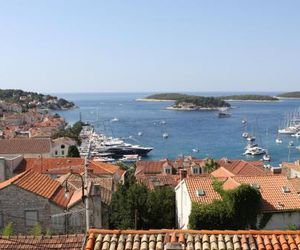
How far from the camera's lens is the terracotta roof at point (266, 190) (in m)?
20.7

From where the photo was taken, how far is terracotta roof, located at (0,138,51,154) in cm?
6043

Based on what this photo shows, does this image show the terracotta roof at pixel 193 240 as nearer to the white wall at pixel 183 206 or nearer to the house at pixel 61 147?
the white wall at pixel 183 206

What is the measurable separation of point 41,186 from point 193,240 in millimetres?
13037

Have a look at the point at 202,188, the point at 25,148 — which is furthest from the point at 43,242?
the point at 25,148

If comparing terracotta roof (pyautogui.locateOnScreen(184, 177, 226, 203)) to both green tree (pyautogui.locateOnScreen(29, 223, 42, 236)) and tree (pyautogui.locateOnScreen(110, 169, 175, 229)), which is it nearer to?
tree (pyautogui.locateOnScreen(110, 169, 175, 229))

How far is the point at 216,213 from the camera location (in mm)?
20172

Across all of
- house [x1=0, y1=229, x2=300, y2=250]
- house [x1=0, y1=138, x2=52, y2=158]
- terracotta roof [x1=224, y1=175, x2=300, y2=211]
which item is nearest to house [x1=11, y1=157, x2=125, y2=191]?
house [x1=0, y1=138, x2=52, y2=158]

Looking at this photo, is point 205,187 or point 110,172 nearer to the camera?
point 205,187

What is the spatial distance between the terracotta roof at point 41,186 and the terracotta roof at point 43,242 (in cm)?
1036

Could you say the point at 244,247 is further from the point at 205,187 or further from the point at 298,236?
the point at 205,187

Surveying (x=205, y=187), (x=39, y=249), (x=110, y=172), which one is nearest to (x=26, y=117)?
(x=110, y=172)

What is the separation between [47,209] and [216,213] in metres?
6.80

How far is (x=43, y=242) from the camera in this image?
8656 mm

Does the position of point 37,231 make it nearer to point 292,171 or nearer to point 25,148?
point 292,171
